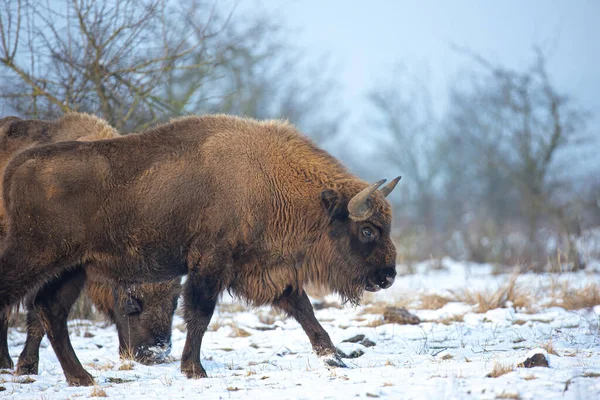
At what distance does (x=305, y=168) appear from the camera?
6645 millimetres

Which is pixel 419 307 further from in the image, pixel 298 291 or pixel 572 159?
pixel 572 159

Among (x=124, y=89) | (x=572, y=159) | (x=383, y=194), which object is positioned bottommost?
(x=383, y=194)

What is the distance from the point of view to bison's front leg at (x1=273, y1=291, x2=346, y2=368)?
21.3 ft

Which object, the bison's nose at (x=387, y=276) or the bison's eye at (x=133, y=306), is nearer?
the bison's nose at (x=387, y=276)

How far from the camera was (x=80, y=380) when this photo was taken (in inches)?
227

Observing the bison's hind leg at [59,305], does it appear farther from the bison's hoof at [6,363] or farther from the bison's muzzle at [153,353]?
the bison's hoof at [6,363]

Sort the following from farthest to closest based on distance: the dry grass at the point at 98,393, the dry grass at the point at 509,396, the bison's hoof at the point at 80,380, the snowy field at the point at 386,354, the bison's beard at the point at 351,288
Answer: the bison's beard at the point at 351,288 → the bison's hoof at the point at 80,380 → the dry grass at the point at 98,393 → the snowy field at the point at 386,354 → the dry grass at the point at 509,396

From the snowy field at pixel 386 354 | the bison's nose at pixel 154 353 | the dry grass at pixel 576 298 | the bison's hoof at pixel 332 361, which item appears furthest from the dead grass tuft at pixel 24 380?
the dry grass at pixel 576 298

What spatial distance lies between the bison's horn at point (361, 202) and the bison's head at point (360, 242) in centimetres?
1

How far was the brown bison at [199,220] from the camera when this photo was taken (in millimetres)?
5875

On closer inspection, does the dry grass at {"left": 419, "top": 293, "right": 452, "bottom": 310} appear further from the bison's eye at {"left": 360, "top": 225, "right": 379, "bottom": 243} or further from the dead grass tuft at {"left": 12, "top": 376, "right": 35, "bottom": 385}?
the dead grass tuft at {"left": 12, "top": 376, "right": 35, "bottom": 385}

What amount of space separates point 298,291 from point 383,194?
50.0 inches

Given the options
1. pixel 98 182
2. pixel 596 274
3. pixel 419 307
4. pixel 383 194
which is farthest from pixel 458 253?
pixel 98 182

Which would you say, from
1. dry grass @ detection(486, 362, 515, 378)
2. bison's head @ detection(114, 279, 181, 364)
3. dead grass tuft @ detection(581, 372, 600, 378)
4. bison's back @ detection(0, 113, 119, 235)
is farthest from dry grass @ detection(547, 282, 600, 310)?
bison's back @ detection(0, 113, 119, 235)
